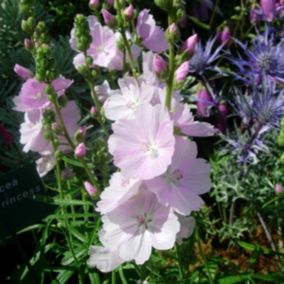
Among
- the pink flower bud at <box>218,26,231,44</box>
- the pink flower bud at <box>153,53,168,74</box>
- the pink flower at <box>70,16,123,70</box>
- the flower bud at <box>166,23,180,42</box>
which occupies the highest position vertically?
the flower bud at <box>166,23,180,42</box>

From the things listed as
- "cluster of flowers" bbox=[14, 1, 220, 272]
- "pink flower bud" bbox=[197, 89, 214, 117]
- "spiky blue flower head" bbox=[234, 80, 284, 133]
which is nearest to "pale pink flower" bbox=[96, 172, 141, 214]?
"cluster of flowers" bbox=[14, 1, 220, 272]

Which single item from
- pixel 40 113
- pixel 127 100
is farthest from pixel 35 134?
pixel 127 100

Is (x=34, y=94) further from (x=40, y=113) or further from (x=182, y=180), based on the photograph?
(x=182, y=180)

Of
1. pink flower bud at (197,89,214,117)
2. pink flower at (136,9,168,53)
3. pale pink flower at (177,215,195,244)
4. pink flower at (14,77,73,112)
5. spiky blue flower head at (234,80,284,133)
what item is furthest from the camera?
pink flower bud at (197,89,214,117)

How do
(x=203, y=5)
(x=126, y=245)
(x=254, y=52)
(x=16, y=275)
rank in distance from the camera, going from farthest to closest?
(x=203, y=5) < (x=254, y=52) < (x=16, y=275) < (x=126, y=245)

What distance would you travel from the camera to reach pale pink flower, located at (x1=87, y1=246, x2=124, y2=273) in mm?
1266

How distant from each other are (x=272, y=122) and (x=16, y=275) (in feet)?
3.00

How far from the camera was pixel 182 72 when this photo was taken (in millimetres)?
1105

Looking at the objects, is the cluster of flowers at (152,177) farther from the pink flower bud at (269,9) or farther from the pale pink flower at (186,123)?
the pink flower bud at (269,9)

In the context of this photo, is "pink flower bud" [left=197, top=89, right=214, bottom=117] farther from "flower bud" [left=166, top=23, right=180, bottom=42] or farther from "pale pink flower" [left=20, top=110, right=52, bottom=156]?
"flower bud" [left=166, top=23, right=180, bottom=42]

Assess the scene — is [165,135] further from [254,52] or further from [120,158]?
[254,52]

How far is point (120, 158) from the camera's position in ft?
3.52

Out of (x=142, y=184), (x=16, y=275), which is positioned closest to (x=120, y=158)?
(x=142, y=184)

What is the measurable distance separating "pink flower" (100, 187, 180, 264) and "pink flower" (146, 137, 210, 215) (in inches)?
1.6
